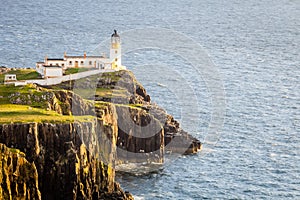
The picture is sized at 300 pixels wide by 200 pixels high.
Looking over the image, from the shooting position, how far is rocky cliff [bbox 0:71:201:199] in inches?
5600

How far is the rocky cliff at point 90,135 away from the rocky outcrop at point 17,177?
22.5 inches

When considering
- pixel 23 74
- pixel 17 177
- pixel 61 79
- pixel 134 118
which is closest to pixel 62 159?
pixel 17 177

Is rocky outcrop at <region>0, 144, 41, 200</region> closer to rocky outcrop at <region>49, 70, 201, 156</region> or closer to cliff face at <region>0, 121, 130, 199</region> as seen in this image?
cliff face at <region>0, 121, 130, 199</region>

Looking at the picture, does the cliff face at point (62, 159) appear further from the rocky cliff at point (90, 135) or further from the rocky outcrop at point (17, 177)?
the rocky outcrop at point (17, 177)

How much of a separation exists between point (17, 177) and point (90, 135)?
20392 mm

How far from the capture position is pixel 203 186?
167 metres

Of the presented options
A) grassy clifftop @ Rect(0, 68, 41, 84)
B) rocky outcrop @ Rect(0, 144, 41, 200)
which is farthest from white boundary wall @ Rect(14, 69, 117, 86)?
rocky outcrop @ Rect(0, 144, 41, 200)

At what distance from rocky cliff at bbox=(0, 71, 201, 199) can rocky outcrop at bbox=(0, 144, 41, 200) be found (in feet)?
1.87

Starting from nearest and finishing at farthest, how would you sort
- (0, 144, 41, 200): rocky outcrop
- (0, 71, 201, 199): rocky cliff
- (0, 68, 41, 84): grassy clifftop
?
(0, 144, 41, 200): rocky outcrop
(0, 71, 201, 199): rocky cliff
(0, 68, 41, 84): grassy clifftop

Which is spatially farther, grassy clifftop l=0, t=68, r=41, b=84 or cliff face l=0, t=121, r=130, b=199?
grassy clifftop l=0, t=68, r=41, b=84

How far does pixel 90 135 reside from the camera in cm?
15225

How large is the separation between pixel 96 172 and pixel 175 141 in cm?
4146

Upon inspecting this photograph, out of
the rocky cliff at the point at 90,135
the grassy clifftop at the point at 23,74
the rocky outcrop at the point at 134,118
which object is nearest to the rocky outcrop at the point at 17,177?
the rocky cliff at the point at 90,135

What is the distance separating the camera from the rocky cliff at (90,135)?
467 ft
